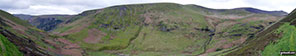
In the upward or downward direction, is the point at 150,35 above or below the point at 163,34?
below

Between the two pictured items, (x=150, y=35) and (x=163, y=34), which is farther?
(x=163, y=34)

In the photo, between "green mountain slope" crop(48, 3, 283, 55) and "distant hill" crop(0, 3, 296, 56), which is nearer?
"distant hill" crop(0, 3, 296, 56)

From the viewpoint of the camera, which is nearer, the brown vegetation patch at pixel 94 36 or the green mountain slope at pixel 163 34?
the green mountain slope at pixel 163 34

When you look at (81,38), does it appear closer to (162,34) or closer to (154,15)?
(162,34)

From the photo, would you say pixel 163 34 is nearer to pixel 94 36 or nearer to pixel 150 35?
pixel 150 35

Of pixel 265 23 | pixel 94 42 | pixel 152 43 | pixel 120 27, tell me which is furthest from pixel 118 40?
pixel 265 23

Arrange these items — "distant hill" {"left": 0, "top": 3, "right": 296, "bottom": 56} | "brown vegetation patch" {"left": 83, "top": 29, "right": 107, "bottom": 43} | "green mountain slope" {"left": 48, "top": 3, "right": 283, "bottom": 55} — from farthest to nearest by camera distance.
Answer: "brown vegetation patch" {"left": 83, "top": 29, "right": 107, "bottom": 43} → "green mountain slope" {"left": 48, "top": 3, "right": 283, "bottom": 55} → "distant hill" {"left": 0, "top": 3, "right": 296, "bottom": 56}

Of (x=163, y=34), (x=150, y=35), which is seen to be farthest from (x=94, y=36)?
(x=163, y=34)

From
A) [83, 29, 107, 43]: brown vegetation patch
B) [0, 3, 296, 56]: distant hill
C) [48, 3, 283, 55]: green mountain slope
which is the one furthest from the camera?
[83, 29, 107, 43]: brown vegetation patch

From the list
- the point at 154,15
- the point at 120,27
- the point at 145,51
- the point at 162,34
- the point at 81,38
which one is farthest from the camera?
the point at 154,15

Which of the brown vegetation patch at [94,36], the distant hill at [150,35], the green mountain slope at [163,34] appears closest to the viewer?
the distant hill at [150,35]

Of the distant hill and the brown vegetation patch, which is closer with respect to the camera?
the distant hill
